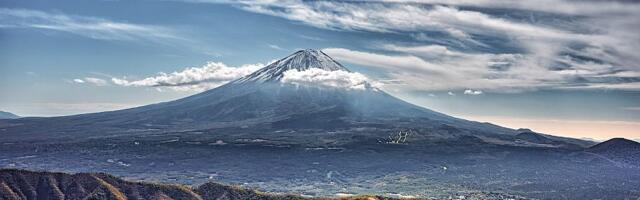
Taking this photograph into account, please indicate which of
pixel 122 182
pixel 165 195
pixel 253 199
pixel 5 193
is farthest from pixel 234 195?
pixel 5 193

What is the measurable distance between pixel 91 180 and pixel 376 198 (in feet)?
246

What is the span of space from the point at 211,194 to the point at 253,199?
1185 cm

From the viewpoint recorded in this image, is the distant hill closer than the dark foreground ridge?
No

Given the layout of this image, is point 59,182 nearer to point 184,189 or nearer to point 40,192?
point 40,192

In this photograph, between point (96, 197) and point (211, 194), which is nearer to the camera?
point (96, 197)

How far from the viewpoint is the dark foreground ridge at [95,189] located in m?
145

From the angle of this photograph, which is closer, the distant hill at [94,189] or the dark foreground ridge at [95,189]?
the dark foreground ridge at [95,189]

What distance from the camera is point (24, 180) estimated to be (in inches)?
5925

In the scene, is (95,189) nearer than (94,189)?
Yes

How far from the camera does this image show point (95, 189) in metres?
146

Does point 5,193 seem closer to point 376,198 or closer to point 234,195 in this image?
point 234,195

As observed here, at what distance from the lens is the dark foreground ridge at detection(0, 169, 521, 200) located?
144750 millimetres

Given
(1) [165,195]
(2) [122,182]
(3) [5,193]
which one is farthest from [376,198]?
(3) [5,193]

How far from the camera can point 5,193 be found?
466 feet
